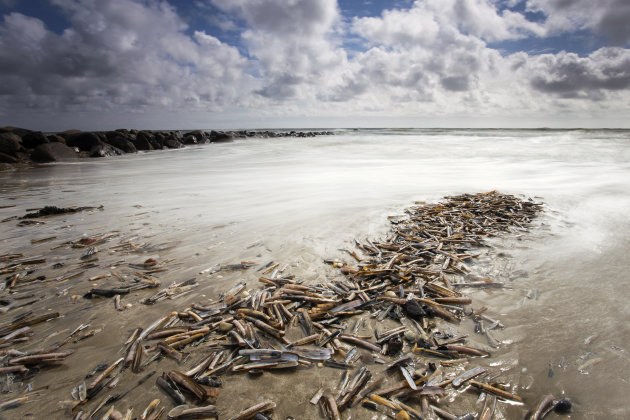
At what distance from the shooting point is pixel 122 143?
2502cm

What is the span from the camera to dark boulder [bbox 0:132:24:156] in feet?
57.7

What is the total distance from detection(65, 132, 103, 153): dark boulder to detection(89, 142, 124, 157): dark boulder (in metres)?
0.58

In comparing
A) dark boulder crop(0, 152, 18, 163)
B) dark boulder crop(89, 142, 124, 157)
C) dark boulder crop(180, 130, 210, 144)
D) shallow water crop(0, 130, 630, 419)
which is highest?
dark boulder crop(180, 130, 210, 144)

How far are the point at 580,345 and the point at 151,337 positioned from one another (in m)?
3.84

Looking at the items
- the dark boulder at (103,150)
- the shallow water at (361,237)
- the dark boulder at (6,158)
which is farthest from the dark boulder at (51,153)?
the shallow water at (361,237)

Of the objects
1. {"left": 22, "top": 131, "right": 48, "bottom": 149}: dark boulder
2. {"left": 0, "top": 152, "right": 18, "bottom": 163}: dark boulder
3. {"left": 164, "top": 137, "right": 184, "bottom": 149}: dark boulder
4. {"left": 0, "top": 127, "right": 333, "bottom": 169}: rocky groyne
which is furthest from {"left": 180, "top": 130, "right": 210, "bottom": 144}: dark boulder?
{"left": 0, "top": 152, "right": 18, "bottom": 163}: dark boulder

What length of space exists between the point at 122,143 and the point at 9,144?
25.3ft

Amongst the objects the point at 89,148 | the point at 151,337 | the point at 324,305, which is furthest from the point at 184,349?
the point at 89,148

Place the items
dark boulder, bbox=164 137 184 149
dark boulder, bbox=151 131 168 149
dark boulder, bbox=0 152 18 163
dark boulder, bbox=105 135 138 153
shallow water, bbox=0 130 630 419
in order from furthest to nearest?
1. dark boulder, bbox=164 137 184 149
2. dark boulder, bbox=151 131 168 149
3. dark boulder, bbox=105 135 138 153
4. dark boulder, bbox=0 152 18 163
5. shallow water, bbox=0 130 630 419

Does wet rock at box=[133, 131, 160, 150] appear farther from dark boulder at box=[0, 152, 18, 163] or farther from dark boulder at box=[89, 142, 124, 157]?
dark boulder at box=[0, 152, 18, 163]

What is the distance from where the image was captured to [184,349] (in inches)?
101

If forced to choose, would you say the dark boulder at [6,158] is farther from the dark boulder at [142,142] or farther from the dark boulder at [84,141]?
the dark boulder at [142,142]

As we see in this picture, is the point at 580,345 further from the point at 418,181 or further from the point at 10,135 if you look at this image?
the point at 10,135

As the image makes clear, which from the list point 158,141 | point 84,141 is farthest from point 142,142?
point 84,141
